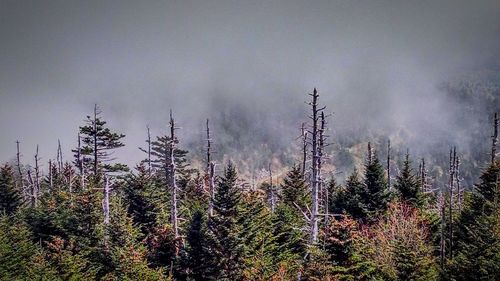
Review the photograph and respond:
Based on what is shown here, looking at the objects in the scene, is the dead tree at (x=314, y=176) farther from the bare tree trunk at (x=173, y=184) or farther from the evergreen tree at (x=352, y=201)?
the evergreen tree at (x=352, y=201)

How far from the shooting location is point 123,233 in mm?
34250

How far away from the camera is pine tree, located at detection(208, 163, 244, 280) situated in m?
31.0

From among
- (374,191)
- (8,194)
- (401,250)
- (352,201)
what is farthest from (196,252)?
(8,194)

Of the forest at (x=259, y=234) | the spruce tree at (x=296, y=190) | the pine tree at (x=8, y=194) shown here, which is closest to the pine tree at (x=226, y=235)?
the forest at (x=259, y=234)

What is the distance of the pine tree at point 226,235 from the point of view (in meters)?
31.0

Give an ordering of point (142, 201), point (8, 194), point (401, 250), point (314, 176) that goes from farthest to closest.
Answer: point (8, 194) → point (142, 201) → point (314, 176) → point (401, 250)

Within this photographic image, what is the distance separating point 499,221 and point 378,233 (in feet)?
32.1

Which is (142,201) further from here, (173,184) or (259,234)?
(259,234)

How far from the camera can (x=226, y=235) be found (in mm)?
31766

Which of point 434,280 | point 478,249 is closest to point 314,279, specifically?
point 434,280

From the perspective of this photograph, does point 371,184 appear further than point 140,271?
Yes

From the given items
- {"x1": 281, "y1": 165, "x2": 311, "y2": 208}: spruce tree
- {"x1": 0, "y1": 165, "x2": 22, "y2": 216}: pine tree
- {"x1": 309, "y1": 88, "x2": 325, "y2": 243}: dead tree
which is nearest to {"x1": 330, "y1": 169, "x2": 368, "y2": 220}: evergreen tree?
{"x1": 281, "y1": 165, "x2": 311, "y2": 208}: spruce tree

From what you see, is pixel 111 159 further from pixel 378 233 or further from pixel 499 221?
pixel 499 221

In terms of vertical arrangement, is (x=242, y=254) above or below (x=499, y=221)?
below
